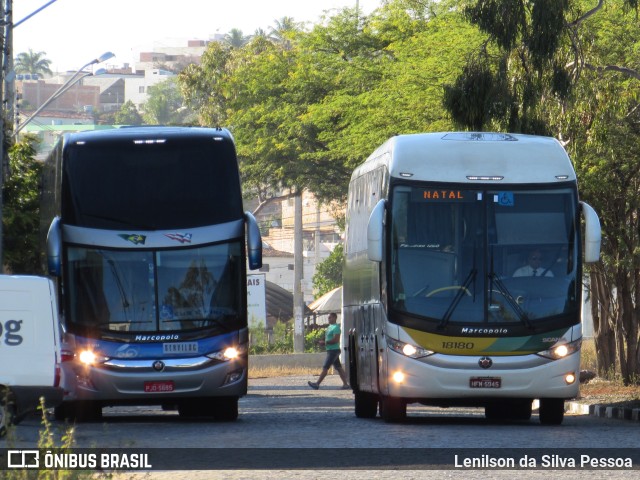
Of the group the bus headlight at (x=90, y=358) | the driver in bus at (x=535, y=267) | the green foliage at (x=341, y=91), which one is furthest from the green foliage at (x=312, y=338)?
the driver in bus at (x=535, y=267)

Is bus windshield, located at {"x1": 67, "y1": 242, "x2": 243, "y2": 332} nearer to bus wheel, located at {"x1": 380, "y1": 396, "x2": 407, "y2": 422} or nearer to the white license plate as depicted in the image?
the white license plate

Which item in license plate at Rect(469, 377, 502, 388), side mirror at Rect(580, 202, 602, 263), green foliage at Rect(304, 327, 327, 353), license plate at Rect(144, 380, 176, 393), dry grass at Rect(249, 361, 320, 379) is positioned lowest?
green foliage at Rect(304, 327, 327, 353)

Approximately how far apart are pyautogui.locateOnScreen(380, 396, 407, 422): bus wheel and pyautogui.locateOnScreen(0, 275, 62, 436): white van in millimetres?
4574

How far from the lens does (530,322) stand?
19.3 m

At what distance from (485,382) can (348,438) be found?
2734 millimetres

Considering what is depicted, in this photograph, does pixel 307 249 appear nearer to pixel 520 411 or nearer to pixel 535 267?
pixel 520 411

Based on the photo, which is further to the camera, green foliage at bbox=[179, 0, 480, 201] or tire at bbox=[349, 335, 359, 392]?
green foliage at bbox=[179, 0, 480, 201]

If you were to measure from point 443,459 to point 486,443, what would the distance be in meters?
2.01

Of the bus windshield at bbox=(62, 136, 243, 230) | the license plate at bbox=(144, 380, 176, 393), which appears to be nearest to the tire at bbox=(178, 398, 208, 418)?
the license plate at bbox=(144, 380, 176, 393)

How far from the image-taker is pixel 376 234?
19.4m

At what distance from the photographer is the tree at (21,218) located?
32.4 meters

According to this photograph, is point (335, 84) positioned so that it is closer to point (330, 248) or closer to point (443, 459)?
point (443, 459)

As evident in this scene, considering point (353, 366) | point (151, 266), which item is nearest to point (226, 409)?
point (151, 266)

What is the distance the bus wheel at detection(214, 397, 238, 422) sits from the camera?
21.5 m
